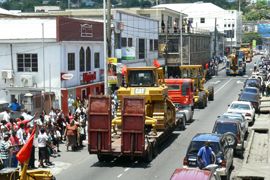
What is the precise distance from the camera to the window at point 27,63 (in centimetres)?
3659

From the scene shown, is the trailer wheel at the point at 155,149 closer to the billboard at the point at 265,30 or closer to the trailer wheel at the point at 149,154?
the trailer wheel at the point at 149,154

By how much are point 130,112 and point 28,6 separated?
17554 centimetres

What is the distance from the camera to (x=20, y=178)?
48.9ft

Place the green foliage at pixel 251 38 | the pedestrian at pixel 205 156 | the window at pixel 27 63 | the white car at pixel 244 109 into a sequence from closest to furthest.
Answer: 1. the pedestrian at pixel 205 156
2. the white car at pixel 244 109
3. the window at pixel 27 63
4. the green foliage at pixel 251 38

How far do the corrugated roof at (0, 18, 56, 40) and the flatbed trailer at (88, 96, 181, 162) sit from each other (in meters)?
14.8

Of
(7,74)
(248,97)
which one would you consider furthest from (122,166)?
(248,97)

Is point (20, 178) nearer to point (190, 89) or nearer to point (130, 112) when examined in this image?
point (130, 112)

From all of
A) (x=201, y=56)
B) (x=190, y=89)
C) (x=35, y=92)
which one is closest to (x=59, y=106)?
(x=35, y=92)

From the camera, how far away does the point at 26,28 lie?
36.3 meters

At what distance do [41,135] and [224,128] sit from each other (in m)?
8.11

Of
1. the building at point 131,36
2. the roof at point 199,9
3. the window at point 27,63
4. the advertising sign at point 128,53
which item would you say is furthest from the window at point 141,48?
the roof at point 199,9

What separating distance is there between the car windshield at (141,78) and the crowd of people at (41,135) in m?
3.13

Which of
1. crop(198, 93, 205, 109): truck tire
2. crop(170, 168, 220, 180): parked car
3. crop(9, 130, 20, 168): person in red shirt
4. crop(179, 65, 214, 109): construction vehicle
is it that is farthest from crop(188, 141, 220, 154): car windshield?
crop(198, 93, 205, 109): truck tire

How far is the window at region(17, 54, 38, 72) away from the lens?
120 ft
